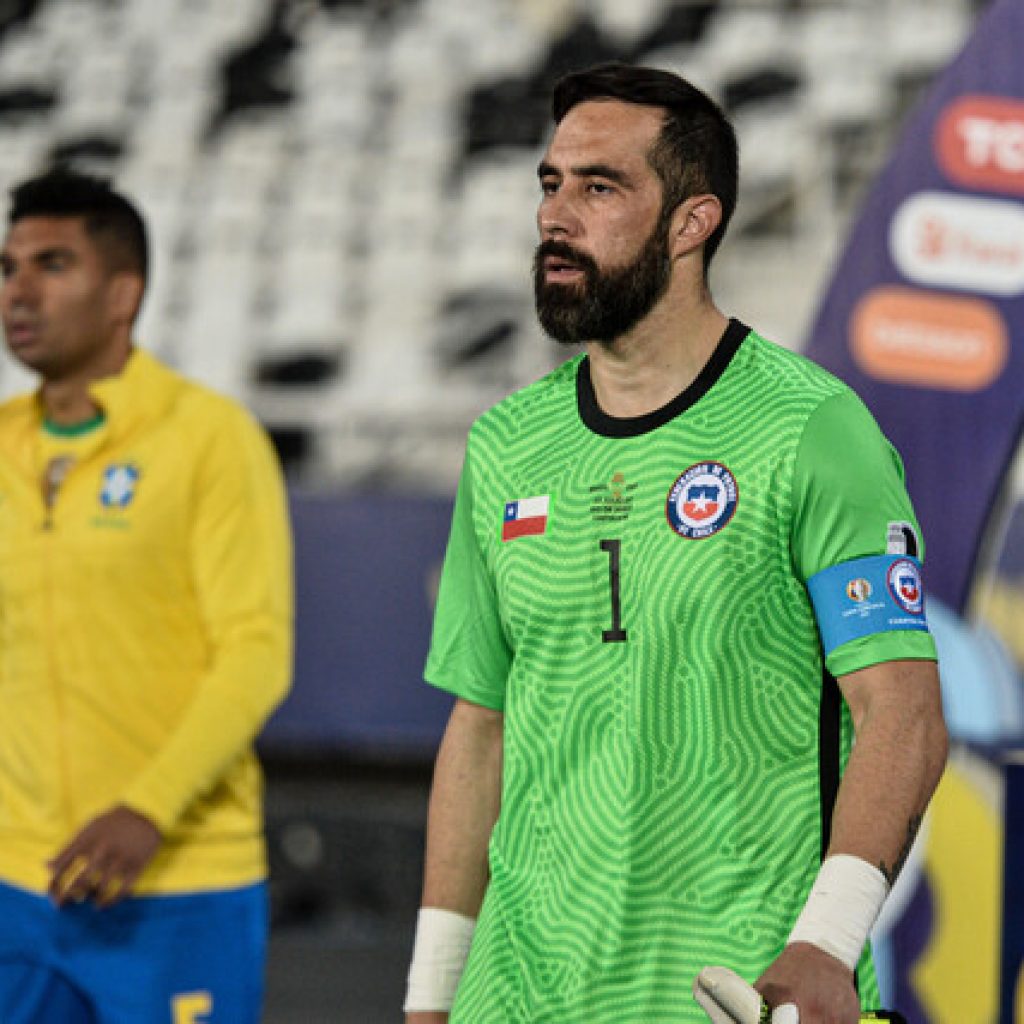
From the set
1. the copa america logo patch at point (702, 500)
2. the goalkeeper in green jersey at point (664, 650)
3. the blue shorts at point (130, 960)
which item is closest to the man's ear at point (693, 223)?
the goalkeeper in green jersey at point (664, 650)

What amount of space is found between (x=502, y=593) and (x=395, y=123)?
10167mm

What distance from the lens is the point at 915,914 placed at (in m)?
4.42

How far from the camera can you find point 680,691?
213cm

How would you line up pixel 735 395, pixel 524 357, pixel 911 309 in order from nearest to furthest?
pixel 735 395 < pixel 911 309 < pixel 524 357

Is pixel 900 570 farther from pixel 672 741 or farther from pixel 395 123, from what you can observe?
pixel 395 123

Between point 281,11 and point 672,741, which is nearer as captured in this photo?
point 672,741

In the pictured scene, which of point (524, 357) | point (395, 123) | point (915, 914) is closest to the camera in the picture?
point (915, 914)

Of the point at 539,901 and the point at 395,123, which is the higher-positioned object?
the point at 395,123

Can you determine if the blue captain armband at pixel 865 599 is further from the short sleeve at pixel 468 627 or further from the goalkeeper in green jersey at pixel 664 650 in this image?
the short sleeve at pixel 468 627

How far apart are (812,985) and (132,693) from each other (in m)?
1.77

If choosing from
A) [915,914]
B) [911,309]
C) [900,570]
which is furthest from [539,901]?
[911,309]

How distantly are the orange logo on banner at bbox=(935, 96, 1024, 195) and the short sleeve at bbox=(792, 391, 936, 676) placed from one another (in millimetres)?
2982

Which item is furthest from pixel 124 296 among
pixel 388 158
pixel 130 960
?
pixel 388 158

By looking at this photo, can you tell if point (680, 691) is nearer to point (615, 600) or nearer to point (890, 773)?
point (615, 600)
